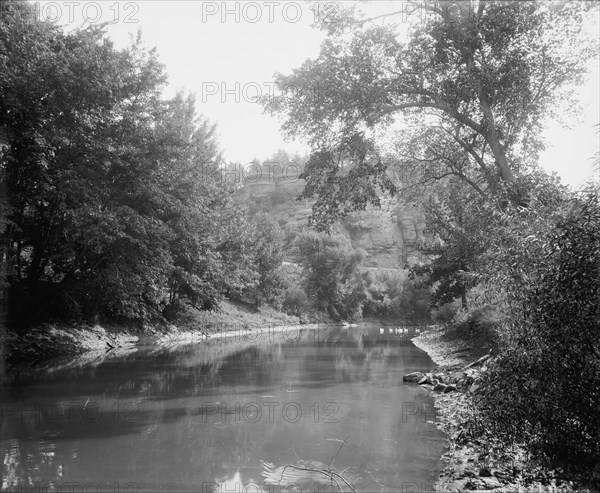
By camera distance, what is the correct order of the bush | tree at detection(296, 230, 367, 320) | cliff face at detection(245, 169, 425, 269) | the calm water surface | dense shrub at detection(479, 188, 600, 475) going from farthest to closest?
1. cliff face at detection(245, 169, 425, 269)
2. tree at detection(296, 230, 367, 320)
3. the bush
4. the calm water surface
5. dense shrub at detection(479, 188, 600, 475)

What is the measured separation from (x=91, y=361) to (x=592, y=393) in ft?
65.3

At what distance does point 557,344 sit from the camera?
690 cm

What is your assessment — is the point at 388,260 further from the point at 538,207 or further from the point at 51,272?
the point at 538,207

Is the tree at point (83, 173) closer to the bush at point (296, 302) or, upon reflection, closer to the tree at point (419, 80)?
the tree at point (419, 80)

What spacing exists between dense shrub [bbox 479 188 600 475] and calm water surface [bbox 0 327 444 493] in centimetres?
188

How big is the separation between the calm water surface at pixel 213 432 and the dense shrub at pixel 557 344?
1881mm

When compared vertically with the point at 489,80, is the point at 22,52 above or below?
above

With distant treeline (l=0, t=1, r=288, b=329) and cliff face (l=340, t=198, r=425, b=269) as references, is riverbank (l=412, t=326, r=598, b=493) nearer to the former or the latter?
distant treeline (l=0, t=1, r=288, b=329)

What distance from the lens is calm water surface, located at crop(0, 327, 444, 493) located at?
24.4ft

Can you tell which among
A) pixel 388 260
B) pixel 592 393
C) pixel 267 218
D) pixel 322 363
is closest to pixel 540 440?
pixel 592 393

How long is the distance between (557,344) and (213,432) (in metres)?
6.89

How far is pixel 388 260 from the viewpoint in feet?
390

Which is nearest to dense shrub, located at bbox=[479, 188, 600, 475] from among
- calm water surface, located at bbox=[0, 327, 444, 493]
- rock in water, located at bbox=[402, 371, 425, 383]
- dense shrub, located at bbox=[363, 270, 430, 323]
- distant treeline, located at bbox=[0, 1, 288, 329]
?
calm water surface, located at bbox=[0, 327, 444, 493]

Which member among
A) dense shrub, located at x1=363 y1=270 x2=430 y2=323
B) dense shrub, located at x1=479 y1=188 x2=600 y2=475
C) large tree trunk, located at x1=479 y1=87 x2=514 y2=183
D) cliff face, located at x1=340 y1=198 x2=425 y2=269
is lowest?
dense shrub, located at x1=363 y1=270 x2=430 y2=323
